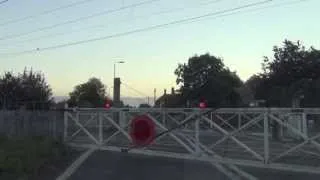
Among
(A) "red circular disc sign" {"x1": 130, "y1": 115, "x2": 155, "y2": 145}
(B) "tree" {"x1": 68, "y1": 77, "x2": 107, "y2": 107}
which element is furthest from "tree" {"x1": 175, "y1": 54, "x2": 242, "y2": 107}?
(A) "red circular disc sign" {"x1": 130, "y1": 115, "x2": 155, "y2": 145}

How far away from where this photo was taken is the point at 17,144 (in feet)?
82.8

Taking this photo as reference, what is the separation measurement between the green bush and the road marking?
0.98 metres

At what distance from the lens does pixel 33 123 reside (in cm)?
2911

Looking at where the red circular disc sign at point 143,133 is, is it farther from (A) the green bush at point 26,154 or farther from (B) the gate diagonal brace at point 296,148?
(A) the green bush at point 26,154

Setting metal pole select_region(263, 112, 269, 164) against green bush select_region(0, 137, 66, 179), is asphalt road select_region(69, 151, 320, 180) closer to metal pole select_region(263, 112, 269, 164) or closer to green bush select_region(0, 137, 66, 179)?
metal pole select_region(263, 112, 269, 164)

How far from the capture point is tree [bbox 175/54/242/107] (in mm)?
96500

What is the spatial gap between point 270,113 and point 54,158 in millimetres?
9334

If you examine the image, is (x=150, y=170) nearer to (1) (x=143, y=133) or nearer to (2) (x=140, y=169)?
(2) (x=140, y=169)

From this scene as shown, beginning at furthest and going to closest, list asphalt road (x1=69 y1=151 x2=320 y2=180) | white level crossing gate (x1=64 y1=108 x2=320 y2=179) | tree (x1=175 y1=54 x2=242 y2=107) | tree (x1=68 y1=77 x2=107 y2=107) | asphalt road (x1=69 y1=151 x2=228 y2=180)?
tree (x1=68 y1=77 x2=107 y2=107) → tree (x1=175 y1=54 x2=242 y2=107) → asphalt road (x1=69 y1=151 x2=228 y2=180) → asphalt road (x1=69 y1=151 x2=320 y2=180) → white level crossing gate (x1=64 y1=108 x2=320 y2=179)

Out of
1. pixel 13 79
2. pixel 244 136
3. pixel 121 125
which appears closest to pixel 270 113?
pixel 244 136

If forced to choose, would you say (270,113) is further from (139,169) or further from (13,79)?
(13,79)

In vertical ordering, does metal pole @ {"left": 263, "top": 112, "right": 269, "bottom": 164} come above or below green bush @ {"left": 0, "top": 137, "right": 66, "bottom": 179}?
above

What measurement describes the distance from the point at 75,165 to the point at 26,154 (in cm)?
306

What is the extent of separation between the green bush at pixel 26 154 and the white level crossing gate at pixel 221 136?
1094mm
